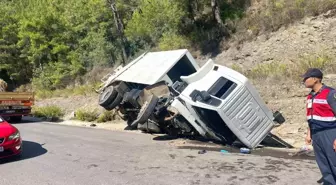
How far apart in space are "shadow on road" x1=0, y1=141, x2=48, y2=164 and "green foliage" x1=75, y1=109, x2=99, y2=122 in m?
5.63

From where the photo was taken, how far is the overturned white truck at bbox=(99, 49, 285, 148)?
26.8 ft

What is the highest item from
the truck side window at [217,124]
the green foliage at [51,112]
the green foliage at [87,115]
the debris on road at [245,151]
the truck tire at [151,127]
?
the truck side window at [217,124]

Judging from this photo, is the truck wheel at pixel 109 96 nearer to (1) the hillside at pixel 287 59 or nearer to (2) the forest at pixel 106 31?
(1) the hillside at pixel 287 59

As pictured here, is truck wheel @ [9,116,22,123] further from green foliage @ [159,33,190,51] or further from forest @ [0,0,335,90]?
forest @ [0,0,335,90]

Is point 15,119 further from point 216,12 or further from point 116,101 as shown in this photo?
point 216,12

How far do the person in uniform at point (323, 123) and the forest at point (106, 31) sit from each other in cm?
1329

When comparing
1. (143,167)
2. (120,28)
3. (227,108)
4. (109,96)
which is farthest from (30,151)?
(120,28)

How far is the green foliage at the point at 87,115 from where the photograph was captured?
16219mm

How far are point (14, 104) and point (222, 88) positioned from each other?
1137 centimetres

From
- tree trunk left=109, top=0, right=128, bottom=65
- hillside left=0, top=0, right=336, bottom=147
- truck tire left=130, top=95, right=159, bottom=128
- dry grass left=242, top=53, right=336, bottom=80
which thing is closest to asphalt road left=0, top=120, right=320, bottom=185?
truck tire left=130, top=95, right=159, bottom=128

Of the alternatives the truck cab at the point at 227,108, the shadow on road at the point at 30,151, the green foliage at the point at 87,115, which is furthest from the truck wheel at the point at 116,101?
the green foliage at the point at 87,115

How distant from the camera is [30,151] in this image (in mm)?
9141

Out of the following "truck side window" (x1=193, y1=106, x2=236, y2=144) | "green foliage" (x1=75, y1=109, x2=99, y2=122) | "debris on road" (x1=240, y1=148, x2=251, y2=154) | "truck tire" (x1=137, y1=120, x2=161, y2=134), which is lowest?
"green foliage" (x1=75, y1=109, x2=99, y2=122)

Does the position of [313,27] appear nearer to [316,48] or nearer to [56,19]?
[316,48]
